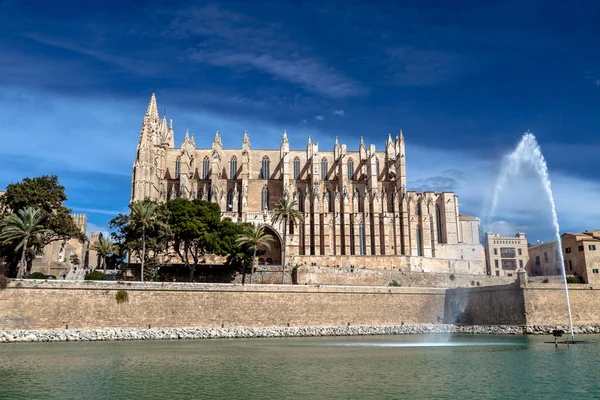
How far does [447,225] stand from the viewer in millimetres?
68438

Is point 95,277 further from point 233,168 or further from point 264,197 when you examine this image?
point 233,168

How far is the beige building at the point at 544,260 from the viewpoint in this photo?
6678 centimetres

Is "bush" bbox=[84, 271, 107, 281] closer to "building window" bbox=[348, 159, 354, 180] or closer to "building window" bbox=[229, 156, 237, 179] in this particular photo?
"building window" bbox=[229, 156, 237, 179]

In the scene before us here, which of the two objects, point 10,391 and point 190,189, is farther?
point 190,189

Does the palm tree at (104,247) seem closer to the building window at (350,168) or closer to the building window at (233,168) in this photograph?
the building window at (233,168)

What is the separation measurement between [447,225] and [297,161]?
66.9 feet

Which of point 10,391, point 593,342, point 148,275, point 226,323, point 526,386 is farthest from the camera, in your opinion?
point 148,275

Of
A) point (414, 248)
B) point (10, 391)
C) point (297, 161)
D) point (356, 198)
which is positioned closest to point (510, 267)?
point (414, 248)

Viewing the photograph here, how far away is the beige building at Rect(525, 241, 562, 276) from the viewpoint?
66781 mm

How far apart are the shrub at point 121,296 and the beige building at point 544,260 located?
4953 centimetres

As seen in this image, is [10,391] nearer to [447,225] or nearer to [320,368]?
[320,368]

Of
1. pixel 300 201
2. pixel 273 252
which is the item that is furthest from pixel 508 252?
pixel 273 252

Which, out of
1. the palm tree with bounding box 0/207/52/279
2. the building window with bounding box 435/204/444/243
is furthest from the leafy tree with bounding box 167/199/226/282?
the building window with bounding box 435/204/444/243

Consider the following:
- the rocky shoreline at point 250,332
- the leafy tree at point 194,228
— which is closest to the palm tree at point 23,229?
the rocky shoreline at point 250,332
